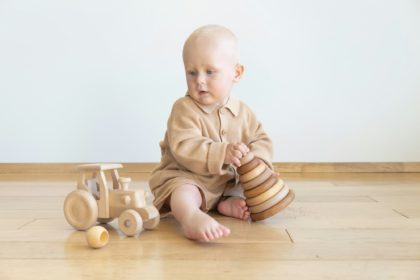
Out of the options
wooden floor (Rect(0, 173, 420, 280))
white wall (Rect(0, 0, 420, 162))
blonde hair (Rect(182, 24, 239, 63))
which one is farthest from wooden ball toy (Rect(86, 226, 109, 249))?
white wall (Rect(0, 0, 420, 162))

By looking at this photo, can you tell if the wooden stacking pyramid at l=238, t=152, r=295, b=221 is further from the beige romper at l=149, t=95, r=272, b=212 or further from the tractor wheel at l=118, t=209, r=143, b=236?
the tractor wheel at l=118, t=209, r=143, b=236

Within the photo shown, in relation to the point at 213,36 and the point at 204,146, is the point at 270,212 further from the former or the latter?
the point at 213,36

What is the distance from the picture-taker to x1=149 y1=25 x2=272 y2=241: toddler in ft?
3.73

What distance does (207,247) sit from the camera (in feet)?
3.01

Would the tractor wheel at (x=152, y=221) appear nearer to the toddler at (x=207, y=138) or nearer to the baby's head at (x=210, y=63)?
the toddler at (x=207, y=138)

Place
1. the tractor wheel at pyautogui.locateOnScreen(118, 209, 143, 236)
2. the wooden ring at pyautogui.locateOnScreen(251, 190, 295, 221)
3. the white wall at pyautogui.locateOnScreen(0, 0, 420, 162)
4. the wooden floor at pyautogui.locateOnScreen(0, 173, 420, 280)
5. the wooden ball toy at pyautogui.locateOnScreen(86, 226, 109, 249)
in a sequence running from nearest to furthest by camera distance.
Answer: the wooden floor at pyautogui.locateOnScreen(0, 173, 420, 280) → the wooden ball toy at pyautogui.locateOnScreen(86, 226, 109, 249) → the tractor wheel at pyautogui.locateOnScreen(118, 209, 143, 236) → the wooden ring at pyautogui.locateOnScreen(251, 190, 295, 221) → the white wall at pyautogui.locateOnScreen(0, 0, 420, 162)

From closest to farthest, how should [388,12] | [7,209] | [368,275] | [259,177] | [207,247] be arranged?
[368,275] < [207,247] < [259,177] < [7,209] < [388,12]

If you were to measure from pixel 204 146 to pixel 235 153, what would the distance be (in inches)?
3.3

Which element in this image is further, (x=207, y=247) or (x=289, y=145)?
(x=289, y=145)

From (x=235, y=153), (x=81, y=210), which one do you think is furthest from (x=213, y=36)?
(x=81, y=210)

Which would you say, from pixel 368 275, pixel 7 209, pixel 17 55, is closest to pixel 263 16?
pixel 17 55

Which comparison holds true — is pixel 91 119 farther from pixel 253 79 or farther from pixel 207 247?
pixel 207 247

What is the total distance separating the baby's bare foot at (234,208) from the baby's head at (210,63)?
25 centimetres

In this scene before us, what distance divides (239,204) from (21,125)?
1.34m
